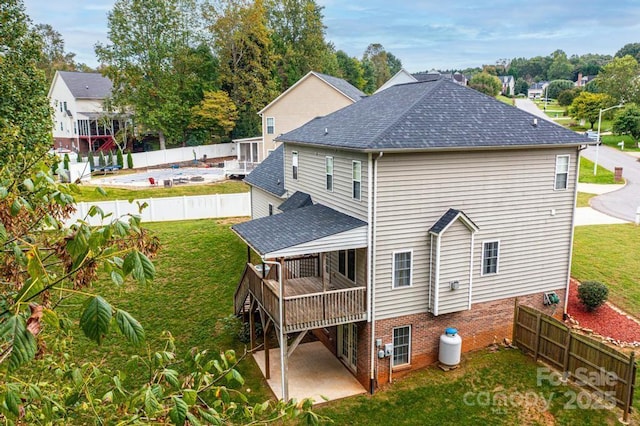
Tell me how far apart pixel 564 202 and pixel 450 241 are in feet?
15.5

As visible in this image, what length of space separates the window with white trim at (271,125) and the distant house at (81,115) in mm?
22503

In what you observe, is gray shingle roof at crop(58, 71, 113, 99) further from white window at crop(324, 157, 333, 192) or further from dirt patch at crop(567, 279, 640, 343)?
dirt patch at crop(567, 279, 640, 343)

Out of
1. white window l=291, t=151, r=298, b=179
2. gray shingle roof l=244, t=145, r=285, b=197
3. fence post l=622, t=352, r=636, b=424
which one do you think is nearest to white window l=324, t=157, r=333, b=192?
white window l=291, t=151, r=298, b=179

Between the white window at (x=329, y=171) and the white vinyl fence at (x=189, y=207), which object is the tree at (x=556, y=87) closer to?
the white vinyl fence at (x=189, y=207)

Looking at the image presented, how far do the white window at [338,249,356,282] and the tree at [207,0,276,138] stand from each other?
142 feet

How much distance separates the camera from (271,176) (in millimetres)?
23109

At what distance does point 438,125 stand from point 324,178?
4.10m

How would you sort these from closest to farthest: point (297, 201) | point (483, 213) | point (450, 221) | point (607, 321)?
point (450, 221), point (483, 213), point (607, 321), point (297, 201)

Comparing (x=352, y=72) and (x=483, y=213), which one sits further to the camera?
(x=352, y=72)

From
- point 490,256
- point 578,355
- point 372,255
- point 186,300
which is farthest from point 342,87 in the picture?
point 578,355

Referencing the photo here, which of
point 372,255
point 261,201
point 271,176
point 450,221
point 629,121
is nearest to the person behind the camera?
point 372,255

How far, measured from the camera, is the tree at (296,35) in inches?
2480

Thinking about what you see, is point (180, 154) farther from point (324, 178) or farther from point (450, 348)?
point (450, 348)

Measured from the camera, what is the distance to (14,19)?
2216cm
